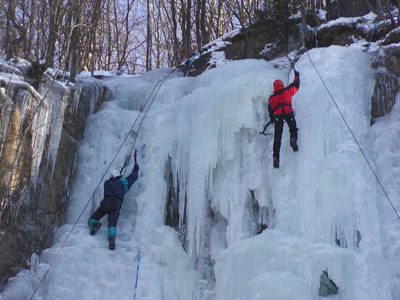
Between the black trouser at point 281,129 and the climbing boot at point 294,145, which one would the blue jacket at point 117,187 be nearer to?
the black trouser at point 281,129

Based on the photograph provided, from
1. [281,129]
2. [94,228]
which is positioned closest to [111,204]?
[94,228]

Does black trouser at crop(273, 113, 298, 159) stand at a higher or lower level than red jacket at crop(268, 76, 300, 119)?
lower

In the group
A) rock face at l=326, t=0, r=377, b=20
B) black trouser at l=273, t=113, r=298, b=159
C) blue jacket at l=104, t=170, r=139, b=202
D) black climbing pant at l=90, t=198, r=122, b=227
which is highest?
rock face at l=326, t=0, r=377, b=20

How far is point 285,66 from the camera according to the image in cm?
681

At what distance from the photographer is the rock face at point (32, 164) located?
472cm

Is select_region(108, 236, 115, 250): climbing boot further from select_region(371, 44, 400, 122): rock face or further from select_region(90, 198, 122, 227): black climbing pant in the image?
select_region(371, 44, 400, 122): rock face

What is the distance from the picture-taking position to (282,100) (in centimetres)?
499

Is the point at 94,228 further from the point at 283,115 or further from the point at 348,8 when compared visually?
the point at 348,8

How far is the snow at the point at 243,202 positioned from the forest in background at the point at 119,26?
176cm

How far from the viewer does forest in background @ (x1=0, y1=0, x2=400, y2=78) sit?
714 cm

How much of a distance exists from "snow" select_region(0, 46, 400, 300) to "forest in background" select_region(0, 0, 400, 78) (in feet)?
5.79

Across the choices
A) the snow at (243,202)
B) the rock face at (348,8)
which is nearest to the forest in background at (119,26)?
the rock face at (348,8)

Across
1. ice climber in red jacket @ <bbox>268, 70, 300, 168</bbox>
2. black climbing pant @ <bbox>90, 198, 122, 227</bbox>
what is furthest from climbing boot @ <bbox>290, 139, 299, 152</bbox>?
black climbing pant @ <bbox>90, 198, 122, 227</bbox>

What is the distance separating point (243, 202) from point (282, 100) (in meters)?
1.30
